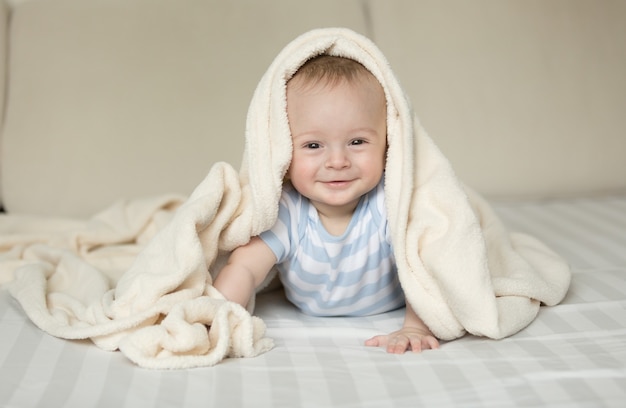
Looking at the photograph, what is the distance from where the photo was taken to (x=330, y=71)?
1527 mm

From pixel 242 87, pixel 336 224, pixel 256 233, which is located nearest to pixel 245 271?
pixel 256 233

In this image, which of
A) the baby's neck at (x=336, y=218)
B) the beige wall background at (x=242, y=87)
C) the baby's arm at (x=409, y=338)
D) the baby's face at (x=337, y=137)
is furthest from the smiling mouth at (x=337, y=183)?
the beige wall background at (x=242, y=87)

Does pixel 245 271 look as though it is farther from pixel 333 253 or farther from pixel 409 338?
pixel 409 338

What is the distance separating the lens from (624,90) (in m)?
2.43

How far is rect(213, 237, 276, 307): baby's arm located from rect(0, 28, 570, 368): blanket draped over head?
3cm

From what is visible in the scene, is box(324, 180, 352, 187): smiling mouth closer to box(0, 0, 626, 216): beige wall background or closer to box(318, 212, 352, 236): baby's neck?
box(318, 212, 352, 236): baby's neck

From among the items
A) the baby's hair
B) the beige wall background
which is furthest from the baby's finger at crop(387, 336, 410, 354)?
the beige wall background

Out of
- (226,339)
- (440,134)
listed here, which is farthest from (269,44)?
(226,339)

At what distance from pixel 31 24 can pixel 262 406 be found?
4.94 feet

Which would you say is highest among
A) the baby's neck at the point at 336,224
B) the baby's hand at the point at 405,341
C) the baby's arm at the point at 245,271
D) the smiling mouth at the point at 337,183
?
the smiling mouth at the point at 337,183

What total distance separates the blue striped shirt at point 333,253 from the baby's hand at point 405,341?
16cm

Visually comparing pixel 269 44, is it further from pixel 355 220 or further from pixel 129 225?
pixel 355 220

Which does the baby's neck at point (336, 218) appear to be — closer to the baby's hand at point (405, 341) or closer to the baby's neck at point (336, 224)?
the baby's neck at point (336, 224)

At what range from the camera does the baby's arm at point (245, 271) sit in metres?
1.55
